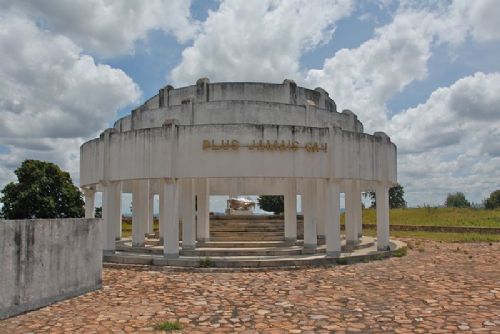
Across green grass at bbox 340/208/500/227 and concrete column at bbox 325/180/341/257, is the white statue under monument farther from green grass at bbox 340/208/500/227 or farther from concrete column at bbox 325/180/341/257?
concrete column at bbox 325/180/341/257

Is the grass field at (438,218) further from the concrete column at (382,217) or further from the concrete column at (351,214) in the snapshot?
the concrete column at (382,217)

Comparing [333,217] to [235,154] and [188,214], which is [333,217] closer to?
[235,154]

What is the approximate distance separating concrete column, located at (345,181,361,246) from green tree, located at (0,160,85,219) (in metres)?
24.8

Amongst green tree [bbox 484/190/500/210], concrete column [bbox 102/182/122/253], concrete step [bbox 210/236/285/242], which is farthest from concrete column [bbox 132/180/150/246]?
green tree [bbox 484/190/500/210]

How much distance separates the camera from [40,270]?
1173 cm

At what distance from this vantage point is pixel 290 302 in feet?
39.6

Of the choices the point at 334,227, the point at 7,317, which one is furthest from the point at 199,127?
the point at 7,317

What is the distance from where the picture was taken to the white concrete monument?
1789 cm

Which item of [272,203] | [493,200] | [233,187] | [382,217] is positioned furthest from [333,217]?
[493,200]

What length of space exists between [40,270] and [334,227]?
440 inches

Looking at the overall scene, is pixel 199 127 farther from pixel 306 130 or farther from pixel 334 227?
pixel 334 227

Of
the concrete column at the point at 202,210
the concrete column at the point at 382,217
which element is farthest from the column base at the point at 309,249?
the concrete column at the point at 202,210

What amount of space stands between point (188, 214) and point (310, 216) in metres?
5.55

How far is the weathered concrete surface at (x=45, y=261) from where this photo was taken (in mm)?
10789
